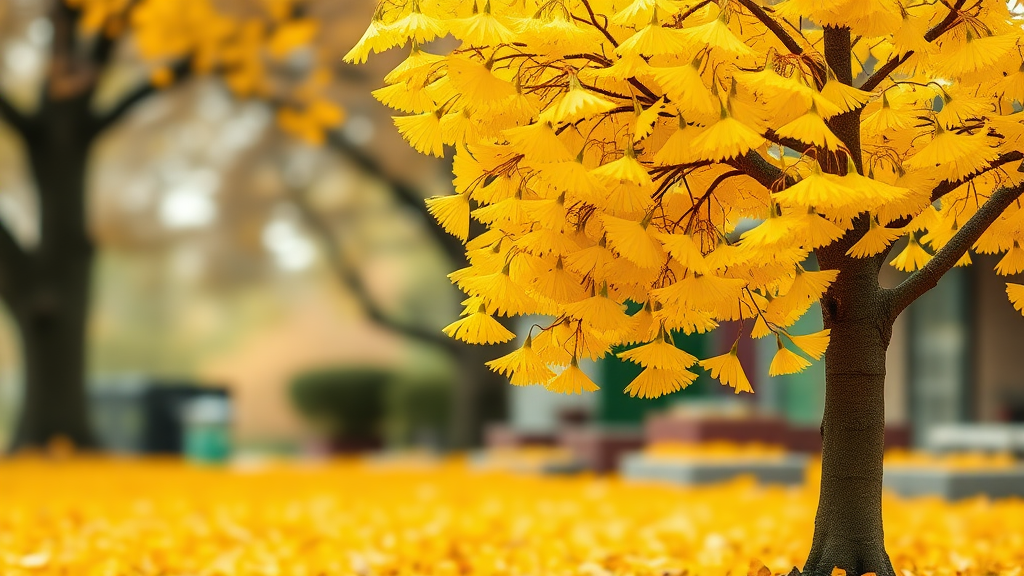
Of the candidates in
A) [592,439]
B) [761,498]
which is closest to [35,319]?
[592,439]

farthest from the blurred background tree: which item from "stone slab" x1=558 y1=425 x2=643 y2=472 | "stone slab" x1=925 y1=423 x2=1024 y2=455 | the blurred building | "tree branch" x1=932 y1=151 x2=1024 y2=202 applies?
"tree branch" x1=932 y1=151 x2=1024 y2=202

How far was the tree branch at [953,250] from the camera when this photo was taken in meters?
2.94

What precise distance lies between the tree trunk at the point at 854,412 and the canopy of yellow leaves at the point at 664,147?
0.24 metres

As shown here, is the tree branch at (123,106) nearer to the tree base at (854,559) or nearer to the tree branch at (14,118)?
the tree branch at (14,118)

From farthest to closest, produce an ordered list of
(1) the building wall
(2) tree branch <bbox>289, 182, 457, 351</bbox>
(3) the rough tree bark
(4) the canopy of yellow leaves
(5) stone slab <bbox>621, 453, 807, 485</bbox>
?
(2) tree branch <bbox>289, 182, 457, 351</bbox> → (1) the building wall → (5) stone slab <bbox>621, 453, 807, 485</bbox> → (3) the rough tree bark → (4) the canopy of yellow leaves

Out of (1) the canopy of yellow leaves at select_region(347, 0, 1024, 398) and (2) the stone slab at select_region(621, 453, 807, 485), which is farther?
(2) the stone slab at select_region(621, 453, 807, 485)

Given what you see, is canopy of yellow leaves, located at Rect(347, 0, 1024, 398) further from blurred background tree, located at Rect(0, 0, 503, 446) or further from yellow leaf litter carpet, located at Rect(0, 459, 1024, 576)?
blurred background tree, located at Rect(0, 0, 503, 446)

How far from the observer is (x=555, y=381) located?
2.85 metres

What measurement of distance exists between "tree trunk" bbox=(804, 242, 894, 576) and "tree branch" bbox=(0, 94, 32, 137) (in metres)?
11.9

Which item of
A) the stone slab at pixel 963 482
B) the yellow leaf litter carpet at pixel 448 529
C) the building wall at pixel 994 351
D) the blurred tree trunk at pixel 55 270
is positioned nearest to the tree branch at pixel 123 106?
the blurred tree trunk at pixel 55 270

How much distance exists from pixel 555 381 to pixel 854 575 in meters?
1.00

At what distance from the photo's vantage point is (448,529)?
5.25 m

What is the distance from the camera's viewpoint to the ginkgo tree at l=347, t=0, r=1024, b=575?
7.91 ft

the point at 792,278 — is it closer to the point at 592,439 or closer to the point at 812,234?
the point at 812,234
